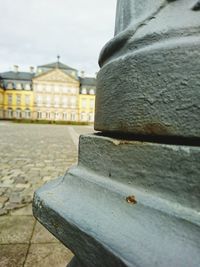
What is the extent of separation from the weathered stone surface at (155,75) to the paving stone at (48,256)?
4.59 feet

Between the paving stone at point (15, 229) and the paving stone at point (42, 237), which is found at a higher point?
the paving stone at point (42, 237)

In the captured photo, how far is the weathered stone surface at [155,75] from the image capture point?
24.5 inches

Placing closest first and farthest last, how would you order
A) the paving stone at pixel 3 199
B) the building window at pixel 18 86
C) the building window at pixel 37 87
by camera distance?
the paving stone at pixel 3 199
the building window at pixel 37 87
the building window at pixel 18 86

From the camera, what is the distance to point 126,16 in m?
0.93

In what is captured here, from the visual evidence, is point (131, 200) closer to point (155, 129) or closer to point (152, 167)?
point (152, 167)

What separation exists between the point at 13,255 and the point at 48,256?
0.29 m

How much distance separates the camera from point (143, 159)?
694mm

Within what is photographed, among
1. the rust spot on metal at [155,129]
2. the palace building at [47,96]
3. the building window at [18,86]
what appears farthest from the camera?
the building window at [18,86]

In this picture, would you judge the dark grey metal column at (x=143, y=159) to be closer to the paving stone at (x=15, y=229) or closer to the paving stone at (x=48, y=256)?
the paving stone at (x=48, y=256)

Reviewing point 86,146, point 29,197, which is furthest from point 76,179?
point 29,197

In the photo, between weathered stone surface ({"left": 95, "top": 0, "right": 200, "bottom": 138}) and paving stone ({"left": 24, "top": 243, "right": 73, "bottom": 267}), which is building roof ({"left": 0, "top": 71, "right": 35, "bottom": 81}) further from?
weathered stone surface ({"left": 95, "top": 0, "right": 200, "bottom": 138})

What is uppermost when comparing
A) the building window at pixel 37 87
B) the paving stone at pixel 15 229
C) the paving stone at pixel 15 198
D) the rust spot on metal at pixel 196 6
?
the building window at pixel 37 87

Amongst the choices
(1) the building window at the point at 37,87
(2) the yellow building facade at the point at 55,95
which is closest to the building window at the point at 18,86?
(2) the yellow building facade at the point at 55,95

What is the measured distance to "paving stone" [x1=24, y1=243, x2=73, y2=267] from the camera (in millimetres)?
1740
